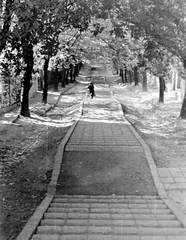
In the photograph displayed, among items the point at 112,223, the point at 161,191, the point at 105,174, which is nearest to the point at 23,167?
the point at 105,174

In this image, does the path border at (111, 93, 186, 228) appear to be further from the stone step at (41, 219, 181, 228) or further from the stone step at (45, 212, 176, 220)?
the stone step at (41, 219, 181, 228)

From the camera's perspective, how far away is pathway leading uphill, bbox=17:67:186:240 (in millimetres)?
4512

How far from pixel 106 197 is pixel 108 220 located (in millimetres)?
1626

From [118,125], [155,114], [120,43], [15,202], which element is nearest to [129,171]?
[15,202]

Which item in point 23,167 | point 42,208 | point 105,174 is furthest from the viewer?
point 23,167

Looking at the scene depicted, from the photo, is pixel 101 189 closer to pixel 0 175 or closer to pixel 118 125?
pixel 0 175

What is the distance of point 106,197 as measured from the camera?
6.52 m

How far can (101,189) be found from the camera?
23.0 feet

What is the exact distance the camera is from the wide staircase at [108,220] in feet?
14.4

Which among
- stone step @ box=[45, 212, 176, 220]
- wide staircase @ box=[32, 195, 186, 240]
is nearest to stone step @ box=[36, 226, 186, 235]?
wide staircase @ box=[32, 195, 186, 240]

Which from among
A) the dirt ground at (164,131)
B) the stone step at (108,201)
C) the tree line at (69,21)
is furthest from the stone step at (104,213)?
the tree line at (69,21)

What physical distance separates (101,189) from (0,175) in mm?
2956

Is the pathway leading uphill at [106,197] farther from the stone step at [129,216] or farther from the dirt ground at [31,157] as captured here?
the dirt ground at [31,157]

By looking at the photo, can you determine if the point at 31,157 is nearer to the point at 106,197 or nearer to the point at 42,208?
the point at 106,197
